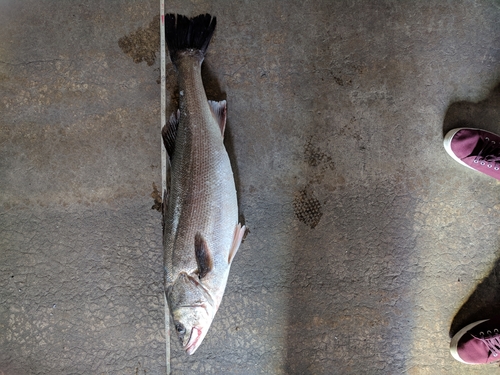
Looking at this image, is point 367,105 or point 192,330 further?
point 367,105

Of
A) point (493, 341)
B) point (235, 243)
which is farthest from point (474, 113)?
point (235, 243)

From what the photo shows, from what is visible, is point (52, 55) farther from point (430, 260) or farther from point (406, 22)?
point (430, 260)

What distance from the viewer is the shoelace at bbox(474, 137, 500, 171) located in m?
2.86

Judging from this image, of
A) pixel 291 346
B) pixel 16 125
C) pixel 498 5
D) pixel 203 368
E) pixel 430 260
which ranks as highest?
pixel 498 5

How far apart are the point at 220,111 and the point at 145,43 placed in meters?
1.04

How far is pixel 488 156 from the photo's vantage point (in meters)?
2.86

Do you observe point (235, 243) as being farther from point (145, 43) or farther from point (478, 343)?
point (478, 343)

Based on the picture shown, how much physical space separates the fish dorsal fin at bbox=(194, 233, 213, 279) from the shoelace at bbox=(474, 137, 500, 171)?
2487 mm

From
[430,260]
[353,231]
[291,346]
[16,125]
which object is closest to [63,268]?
[16,125]

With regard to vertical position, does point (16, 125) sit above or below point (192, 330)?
above

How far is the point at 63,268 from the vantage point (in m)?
3.03

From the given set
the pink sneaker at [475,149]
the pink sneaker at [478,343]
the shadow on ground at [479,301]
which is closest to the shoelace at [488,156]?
the pink sneaker at [475,149]

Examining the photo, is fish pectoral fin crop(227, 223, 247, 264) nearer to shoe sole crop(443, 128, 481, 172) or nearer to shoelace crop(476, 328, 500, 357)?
shoe sole crop(443, 128, 481, 172)

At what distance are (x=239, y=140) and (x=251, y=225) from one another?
80 cm
